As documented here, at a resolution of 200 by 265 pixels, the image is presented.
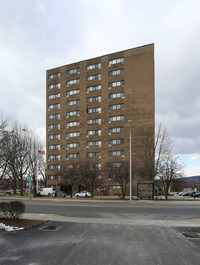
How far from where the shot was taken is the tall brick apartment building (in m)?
54.3

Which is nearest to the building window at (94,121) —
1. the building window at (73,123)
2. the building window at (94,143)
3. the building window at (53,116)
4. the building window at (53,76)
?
Answer: the building window at (73,123)

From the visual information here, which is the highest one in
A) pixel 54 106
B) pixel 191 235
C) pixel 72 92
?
pixel 72 92

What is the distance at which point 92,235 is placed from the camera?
891cm

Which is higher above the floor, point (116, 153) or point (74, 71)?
point (74, 71)

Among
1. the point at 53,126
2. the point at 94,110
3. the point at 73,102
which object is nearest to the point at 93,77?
the point at 73,102

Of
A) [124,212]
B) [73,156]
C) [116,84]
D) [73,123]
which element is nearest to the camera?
[124,212]

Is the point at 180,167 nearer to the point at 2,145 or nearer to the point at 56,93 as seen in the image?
the point at 2,145

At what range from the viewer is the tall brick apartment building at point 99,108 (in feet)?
178

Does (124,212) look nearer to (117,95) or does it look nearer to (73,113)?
(117,95)

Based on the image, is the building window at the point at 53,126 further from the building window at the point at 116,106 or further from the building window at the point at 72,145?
the building window at the point at 116,106

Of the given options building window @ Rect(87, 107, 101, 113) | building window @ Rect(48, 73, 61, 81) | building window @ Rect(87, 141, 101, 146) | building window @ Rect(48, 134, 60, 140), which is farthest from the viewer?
building window @ Rect(48, 73, 61, 81)

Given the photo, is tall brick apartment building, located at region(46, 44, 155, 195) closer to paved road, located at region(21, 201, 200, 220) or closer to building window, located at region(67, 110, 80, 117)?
building window, located at region(67, 110, 80, 117)

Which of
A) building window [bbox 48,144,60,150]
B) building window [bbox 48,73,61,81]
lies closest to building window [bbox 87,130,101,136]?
building window [bbox 48,144,60,150]

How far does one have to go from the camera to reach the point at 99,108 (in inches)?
2330
